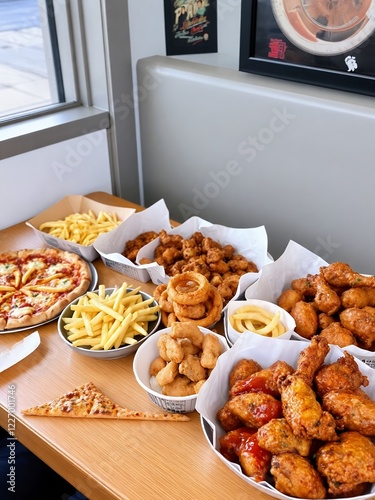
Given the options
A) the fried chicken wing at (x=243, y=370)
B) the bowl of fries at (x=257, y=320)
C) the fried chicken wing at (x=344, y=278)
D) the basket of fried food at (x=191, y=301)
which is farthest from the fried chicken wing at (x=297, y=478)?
the fried chicken wing at (x=344, y=278)

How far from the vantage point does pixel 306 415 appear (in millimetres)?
1014

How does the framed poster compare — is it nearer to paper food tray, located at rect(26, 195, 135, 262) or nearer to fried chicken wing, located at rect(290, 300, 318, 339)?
paper food tray, located at rect(26, 195, 135, 262)

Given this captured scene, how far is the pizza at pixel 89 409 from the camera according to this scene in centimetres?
126

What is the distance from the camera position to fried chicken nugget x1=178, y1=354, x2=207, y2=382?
1235mm

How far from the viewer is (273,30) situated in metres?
1.79

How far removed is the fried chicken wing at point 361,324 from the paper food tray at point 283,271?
259 mm

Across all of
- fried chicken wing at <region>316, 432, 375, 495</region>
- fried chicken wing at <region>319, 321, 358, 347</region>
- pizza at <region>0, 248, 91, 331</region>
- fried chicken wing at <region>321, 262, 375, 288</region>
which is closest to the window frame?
pizza at <region>0, 248, 91, 331</region>

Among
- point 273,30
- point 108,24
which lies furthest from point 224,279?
point 108,24

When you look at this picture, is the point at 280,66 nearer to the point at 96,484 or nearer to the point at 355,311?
the point at 355,311

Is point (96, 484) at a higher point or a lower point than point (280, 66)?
lower

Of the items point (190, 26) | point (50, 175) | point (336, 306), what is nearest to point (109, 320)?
point (336, 306)

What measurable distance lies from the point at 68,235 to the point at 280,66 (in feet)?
3.13

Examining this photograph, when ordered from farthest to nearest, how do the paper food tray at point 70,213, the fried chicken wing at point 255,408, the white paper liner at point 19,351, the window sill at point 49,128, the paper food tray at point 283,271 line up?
1. the window sill at point 49,128
2. the paper food tray at point 70,213
3. the paper food tray at point 283,271
4. the white paper liner at point 19,351
5. the fried chicken wing at point 255,408

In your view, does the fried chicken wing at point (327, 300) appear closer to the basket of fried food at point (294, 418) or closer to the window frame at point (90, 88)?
the basket of fried food at point (294, 418)
